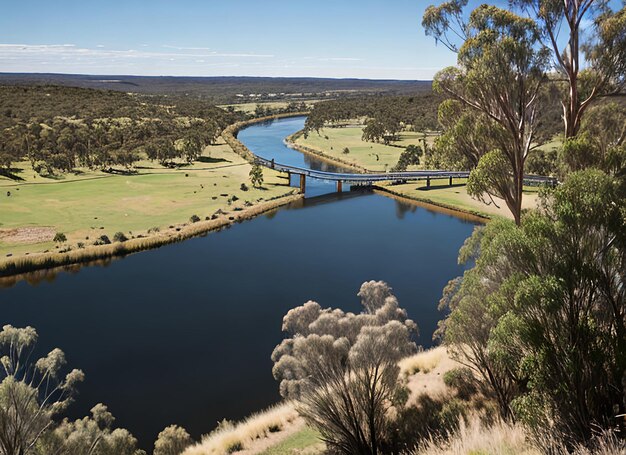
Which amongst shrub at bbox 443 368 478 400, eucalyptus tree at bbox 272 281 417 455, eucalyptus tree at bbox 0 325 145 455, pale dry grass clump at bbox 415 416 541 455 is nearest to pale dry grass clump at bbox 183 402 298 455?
eucalyptus tree at bbox 272 281 417 455

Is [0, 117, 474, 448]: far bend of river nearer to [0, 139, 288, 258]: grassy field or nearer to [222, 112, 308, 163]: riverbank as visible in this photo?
[0, 139, 288, 258]: grassy field

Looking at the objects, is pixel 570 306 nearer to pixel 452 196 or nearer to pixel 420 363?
pixel 420 363

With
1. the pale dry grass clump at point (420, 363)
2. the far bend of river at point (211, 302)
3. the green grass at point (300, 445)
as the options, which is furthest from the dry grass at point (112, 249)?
the pale dry grass clump at point (420, 363)

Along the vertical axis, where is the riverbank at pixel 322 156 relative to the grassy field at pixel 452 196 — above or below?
above

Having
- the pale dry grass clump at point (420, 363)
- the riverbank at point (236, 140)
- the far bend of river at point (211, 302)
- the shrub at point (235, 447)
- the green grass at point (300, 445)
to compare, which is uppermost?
the riverbank at point (236, 140)

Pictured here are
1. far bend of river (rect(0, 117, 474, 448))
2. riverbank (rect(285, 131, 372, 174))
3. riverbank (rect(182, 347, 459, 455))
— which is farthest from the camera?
riverbank (rect(285, 131, 372, 174))

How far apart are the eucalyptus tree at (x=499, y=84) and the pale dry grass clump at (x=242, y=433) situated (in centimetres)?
1234

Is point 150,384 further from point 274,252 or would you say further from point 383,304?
point 274,252

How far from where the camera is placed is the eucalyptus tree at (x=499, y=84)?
59.1 ft

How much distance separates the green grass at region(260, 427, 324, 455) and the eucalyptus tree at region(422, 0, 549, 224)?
11643 mm

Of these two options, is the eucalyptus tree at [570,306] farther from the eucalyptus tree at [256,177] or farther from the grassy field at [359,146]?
the grassy field at [359,146]

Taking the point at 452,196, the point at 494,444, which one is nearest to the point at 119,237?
the point at 494,444

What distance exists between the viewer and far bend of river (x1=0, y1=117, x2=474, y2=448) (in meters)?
28.2

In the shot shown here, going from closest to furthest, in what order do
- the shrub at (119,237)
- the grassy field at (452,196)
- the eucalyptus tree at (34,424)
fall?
the eucalyptus tree at (34,424), the shrub at (119,237), the grassy field at (452,196)
